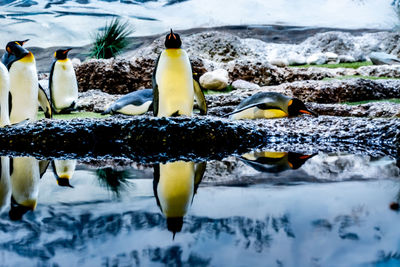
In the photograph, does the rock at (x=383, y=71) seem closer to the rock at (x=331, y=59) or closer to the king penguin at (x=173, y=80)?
the rock at (x=331, y=59)

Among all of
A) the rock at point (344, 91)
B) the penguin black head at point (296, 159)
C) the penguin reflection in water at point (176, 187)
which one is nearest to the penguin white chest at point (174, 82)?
the penguin black head at point (296, 159)

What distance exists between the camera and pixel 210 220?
95 cm

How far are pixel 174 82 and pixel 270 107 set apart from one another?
765mm

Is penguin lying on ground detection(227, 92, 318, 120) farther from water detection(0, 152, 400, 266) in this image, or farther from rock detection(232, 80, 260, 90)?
rock detection(232, 80, 260, 90)

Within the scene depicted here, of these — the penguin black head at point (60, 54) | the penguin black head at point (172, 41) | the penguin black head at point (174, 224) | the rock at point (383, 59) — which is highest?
the penguin black head at point (172, 41)

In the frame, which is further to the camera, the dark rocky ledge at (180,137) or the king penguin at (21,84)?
the king penguin at (21,84)

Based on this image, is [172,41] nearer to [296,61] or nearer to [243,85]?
[243,85]

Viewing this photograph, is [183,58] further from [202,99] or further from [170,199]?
[170,199]

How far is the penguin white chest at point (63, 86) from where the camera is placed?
16.2ft

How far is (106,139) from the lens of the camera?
8.81ft

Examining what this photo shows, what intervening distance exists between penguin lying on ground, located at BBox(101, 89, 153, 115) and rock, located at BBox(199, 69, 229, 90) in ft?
4.62

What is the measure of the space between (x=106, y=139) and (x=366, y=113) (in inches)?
82.8

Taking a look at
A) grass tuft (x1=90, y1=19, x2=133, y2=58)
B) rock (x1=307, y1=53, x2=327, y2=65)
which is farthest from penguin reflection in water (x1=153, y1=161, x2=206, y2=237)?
grass tuft (x1=90, y1=19, x2=133, y2=58)

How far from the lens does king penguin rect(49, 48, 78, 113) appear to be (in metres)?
4.92
